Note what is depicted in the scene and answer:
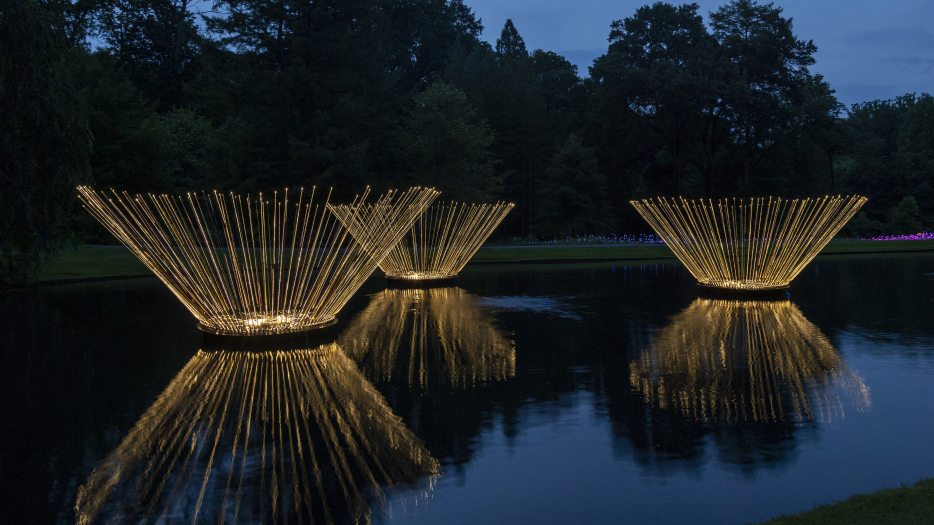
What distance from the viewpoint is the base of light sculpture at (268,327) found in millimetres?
11398

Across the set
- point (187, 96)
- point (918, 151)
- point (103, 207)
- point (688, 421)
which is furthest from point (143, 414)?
point (918, 151)

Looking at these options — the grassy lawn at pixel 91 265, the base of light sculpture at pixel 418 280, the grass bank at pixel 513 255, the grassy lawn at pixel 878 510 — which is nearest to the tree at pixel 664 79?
the grass bank at pixel 513 255

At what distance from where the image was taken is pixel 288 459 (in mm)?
6559

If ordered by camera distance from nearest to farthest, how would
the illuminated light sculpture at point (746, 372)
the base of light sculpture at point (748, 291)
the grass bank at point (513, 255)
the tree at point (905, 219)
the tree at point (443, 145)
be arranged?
the illuminated light sculpture at point (746, 372)
the base of light sculpture at point (748, 291)
the grass bank at point (513, 255)
the tree at point (443, 145)
the tree at point (905, 219)

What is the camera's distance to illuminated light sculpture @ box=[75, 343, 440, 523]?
5.57m

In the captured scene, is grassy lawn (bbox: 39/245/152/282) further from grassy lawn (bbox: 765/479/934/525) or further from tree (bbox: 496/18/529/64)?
tree (bbox: 496/18/529/64)

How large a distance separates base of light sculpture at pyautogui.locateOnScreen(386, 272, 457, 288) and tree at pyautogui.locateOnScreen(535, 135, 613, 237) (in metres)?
22.7

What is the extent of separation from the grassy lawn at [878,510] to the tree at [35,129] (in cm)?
1145

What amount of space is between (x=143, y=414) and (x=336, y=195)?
24.0 m

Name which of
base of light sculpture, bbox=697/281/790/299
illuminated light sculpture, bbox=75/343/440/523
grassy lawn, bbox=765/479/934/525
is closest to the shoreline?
base of light sculpture, bbox=697/281/790/299

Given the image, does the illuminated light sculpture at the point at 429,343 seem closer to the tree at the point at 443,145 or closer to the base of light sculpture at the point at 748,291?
the base of light sculpture at the point at 748,291

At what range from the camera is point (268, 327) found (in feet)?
38.1

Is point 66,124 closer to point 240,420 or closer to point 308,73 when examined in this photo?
point 240,420

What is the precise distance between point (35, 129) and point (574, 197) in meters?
32.6
